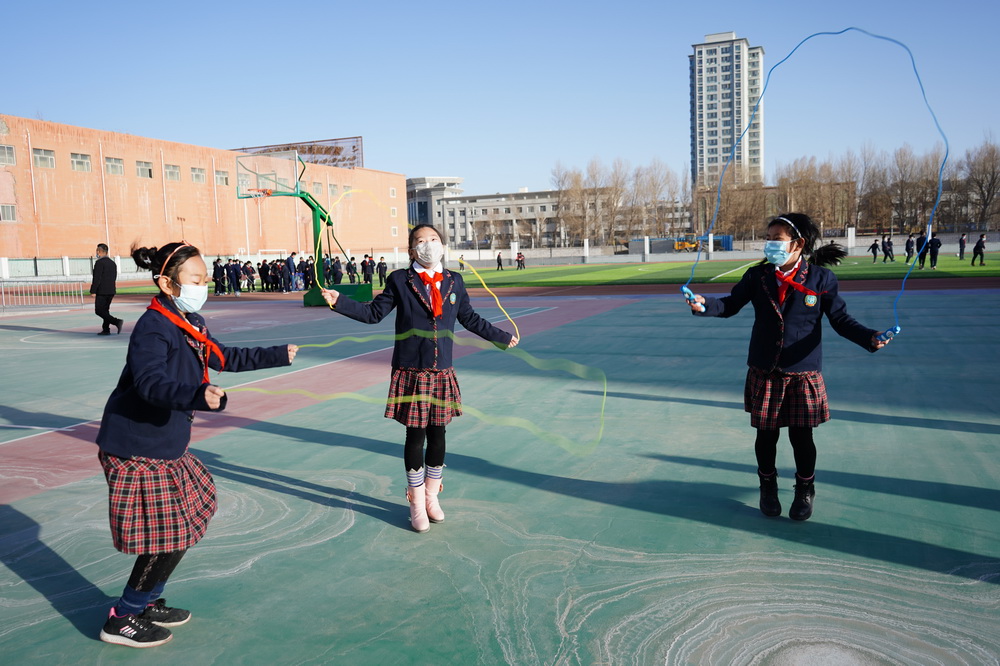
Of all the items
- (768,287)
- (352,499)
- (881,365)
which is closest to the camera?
(768,287)

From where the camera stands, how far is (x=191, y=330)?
312cm

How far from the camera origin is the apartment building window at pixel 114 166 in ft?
164

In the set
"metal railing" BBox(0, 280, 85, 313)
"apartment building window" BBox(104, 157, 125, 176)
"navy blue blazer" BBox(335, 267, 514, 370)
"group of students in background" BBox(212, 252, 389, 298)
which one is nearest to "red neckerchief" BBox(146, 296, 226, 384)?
"navy blue blazer" BBox(335, 267, 514, 370)

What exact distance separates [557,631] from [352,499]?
2182mm

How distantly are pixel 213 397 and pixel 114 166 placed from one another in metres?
55.8

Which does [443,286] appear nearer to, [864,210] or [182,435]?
[182,435]

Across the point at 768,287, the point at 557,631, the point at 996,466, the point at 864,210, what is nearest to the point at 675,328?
the point at 996,466

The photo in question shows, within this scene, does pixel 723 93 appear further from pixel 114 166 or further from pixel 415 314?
pixel 415 314

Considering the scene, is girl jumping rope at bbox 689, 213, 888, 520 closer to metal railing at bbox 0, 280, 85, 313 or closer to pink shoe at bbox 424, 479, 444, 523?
pink shoe at bbox 424, 479, 444, 523

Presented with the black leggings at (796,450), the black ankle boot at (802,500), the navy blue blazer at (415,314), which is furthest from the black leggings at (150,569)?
the black ankle boot at (802,500)

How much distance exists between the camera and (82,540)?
168 inches

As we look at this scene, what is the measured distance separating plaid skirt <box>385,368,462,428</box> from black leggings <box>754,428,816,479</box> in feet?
6.09

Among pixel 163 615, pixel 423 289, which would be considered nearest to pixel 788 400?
pixel 423 289

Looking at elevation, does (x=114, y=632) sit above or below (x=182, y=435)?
below
